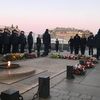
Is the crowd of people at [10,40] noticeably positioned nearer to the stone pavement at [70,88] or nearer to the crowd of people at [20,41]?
the crowd of people at [20,41]

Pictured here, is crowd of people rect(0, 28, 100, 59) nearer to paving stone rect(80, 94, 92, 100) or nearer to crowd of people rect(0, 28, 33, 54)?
crowd of people rect(0, 28, 33, 54)

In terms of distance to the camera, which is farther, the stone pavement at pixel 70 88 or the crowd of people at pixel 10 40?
the crowd of people at pixel 10 40

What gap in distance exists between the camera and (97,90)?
7789 mm

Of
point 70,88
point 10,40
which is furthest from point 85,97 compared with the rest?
point 10,40

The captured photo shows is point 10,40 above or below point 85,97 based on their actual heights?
above

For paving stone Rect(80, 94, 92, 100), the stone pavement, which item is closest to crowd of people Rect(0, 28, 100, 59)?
the stone pavement

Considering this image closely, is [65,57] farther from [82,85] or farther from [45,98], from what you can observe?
[45,98]

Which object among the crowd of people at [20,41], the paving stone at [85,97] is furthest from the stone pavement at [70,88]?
the crowd of people at [20,41]

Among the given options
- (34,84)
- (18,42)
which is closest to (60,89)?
(34,84)

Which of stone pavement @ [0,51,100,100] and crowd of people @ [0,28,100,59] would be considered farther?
crowd of people @ [0,28,100,59]

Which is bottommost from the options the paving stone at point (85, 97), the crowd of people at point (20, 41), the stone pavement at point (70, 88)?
the paving stone at point (85, 97)

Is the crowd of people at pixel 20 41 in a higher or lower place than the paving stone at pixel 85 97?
higher

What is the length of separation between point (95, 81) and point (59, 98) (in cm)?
299

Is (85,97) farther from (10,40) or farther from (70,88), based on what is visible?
(10,40)
